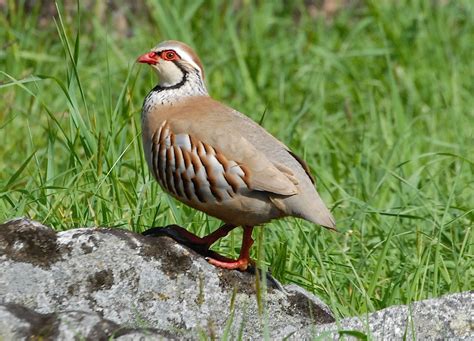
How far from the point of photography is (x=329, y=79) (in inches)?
297

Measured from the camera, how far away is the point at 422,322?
347 cm

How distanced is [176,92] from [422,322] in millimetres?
1462

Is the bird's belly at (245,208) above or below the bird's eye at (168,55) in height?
below

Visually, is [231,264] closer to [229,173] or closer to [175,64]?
[229,173]

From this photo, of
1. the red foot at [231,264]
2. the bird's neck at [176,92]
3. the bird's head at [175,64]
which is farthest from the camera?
the bird's head at [175,64]

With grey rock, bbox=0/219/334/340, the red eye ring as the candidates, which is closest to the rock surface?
grey rock, bbox=0/219/334/340

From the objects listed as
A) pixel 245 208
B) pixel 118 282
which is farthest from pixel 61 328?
pixel 245 208

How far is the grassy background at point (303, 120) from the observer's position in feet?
14.8

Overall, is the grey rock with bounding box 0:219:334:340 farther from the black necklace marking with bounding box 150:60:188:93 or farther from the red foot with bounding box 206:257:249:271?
the black necklace marking with bounding box 150:60:188:93

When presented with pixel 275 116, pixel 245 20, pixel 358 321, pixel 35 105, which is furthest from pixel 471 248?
pixel 245 20

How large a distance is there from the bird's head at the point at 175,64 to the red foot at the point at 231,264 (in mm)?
892

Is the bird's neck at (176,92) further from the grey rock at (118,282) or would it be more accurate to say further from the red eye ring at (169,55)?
the grey rock at (118,282)

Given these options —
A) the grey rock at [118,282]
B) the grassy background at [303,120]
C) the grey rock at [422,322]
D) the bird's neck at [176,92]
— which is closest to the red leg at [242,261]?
the grey rock at [118,282]

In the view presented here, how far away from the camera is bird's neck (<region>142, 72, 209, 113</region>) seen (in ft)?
14.2
